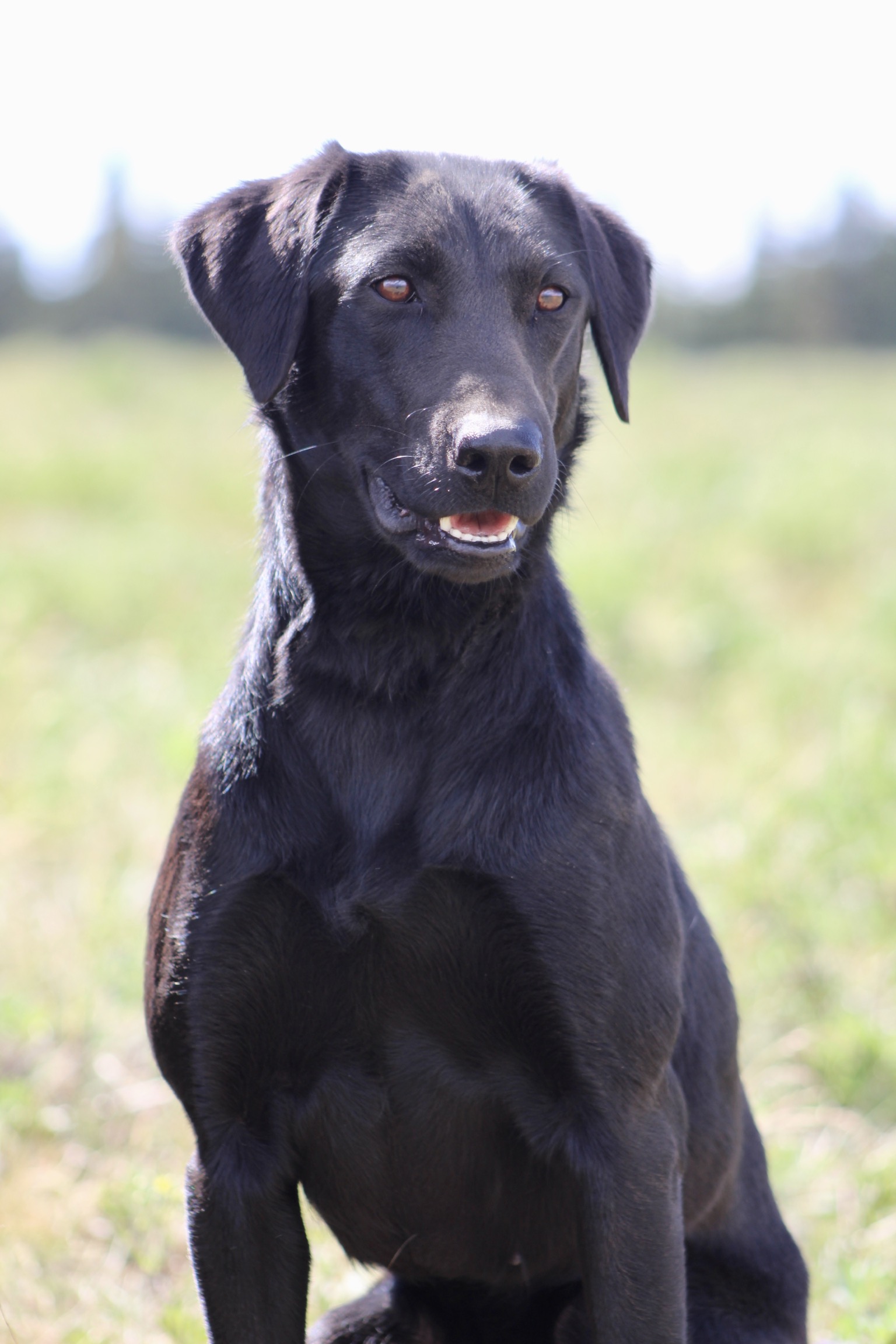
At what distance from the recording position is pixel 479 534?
209 cm

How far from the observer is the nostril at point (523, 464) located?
1.95m

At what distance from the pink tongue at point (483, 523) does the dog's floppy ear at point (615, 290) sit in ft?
1.47

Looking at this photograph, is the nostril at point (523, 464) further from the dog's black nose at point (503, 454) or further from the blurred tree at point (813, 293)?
the blurred tree at point (813, 293)

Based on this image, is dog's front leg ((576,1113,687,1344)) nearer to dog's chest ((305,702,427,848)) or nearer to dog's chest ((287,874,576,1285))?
dog's chest ((287,874,576,1285))

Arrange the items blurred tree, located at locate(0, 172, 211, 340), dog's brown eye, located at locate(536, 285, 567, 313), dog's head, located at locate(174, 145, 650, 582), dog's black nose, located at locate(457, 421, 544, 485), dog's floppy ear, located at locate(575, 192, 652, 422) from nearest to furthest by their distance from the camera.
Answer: dog's black nose, located at locate(457, 421, 544, 485) → dog's head, located at locate(174, 145, 650, 582) → dog's brown eye, located at locate(536, 285, 567, 313) → dog's floppy ear, located at locate(575, 192, 652, 422) → blurred tree, located at locate(0, 172, 211, 340)

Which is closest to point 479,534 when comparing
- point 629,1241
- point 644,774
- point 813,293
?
point 629,1241

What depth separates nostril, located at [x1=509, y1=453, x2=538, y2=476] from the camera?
76.8 inches

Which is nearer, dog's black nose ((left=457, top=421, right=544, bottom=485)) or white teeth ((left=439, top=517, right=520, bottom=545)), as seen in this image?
dog's black nose ((left=457, top=421, right=544, bottom=485))

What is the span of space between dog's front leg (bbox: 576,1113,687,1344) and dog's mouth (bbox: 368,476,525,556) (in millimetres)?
900

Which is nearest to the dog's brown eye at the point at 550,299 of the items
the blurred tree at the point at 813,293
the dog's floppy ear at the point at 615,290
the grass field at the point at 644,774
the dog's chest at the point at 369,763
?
the dog's floppy ear at the point at 615,290

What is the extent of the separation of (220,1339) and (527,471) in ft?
4.71

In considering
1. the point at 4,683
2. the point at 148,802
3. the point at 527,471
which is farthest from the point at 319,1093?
the point at 4,683

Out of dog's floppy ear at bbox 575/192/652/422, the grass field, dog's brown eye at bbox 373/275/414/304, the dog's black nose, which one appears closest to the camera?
the dog's black nose

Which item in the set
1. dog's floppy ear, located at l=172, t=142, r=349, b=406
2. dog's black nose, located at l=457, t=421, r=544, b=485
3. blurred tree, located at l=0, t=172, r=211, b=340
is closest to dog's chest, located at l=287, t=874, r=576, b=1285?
dog's black nose, located at l=457, t=421, r=544, b=485
